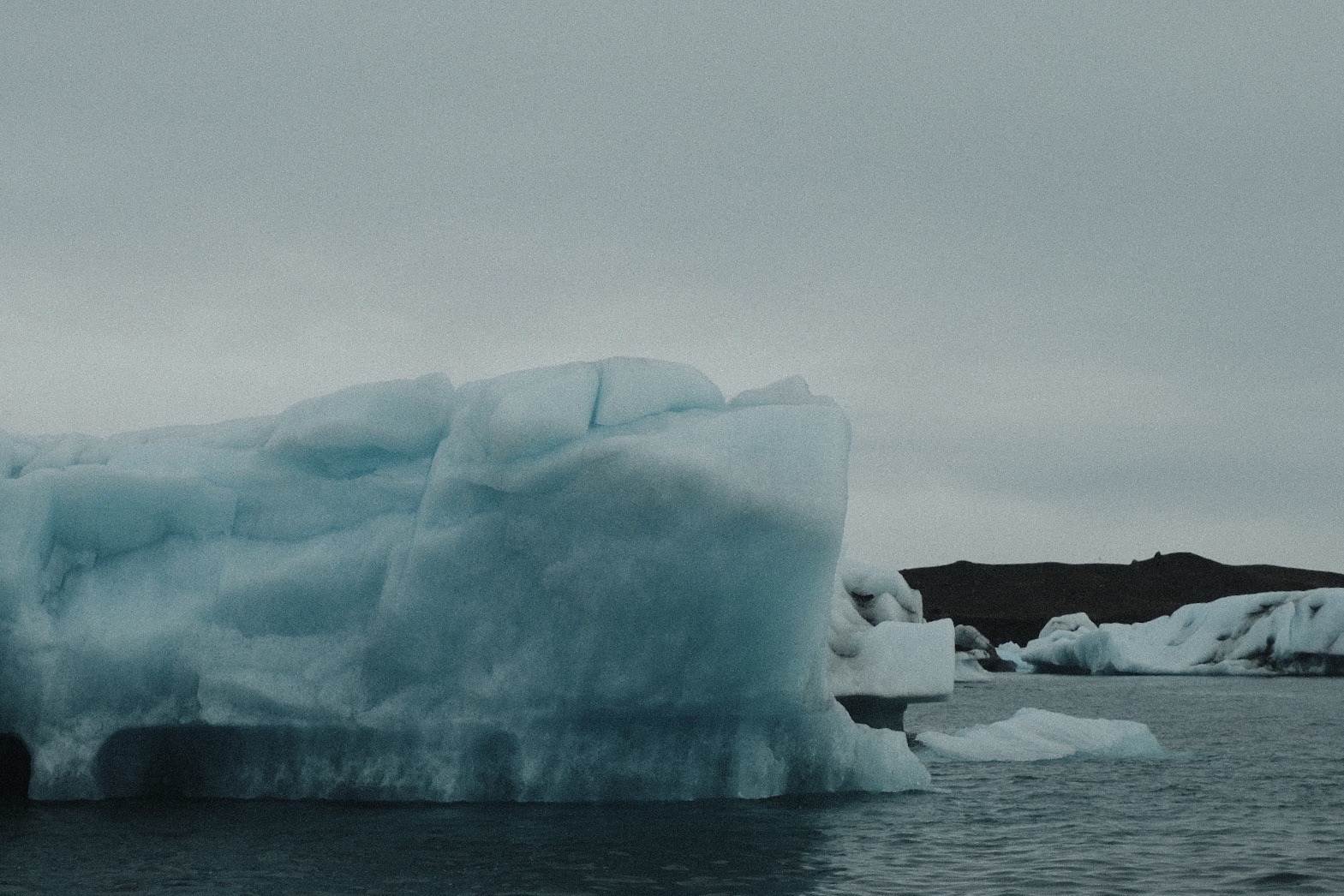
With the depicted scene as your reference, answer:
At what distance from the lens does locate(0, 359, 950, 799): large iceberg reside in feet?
42.8

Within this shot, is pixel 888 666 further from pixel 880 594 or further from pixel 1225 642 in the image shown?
pixel 1225 642

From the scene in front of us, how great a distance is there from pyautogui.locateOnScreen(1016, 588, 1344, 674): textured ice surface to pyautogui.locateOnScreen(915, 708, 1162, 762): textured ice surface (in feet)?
117

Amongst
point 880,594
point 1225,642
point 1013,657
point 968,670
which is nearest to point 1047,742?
point 880,594

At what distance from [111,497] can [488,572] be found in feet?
14.2

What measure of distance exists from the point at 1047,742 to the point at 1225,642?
40.8m

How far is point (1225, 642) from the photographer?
56.1 m

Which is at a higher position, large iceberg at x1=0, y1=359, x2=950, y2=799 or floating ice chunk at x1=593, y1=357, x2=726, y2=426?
floating ice chunk at x1=593, y1=357, x2=726, y2=426

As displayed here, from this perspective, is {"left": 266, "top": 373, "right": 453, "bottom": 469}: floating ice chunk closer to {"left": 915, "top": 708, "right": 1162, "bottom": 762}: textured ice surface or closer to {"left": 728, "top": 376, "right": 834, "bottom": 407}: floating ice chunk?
{"left": 728, "top": 376, "right": 834, "bottom": 407}: floating ice chunk

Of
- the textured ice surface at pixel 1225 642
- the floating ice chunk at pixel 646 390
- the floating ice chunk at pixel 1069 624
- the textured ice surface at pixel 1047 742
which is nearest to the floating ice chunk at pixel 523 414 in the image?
the floating ice chunk at pixel 646 390

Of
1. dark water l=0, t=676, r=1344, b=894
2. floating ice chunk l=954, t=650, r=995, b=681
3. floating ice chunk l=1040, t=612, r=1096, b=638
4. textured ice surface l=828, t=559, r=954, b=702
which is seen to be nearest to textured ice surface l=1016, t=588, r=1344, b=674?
floating ice chunk l=954, t=650, r=995, b=681

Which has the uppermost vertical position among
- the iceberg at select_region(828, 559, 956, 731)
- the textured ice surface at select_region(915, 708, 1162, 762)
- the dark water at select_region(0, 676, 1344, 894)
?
the iceberg at select_region(828, 559, 956, 731)

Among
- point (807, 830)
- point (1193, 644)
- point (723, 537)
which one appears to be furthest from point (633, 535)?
point (1193, 644)

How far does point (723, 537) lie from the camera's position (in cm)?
1294

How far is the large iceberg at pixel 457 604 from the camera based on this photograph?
42.8ft
